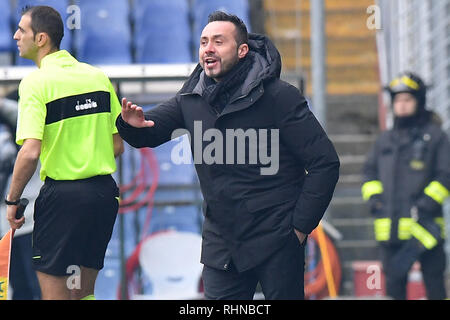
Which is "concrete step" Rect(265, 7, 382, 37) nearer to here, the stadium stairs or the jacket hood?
the stadium stairs

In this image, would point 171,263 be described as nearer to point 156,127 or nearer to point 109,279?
point 109,279

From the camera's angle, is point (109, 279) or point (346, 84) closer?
point (109, 279)

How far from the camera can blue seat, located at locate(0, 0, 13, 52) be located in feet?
40.8

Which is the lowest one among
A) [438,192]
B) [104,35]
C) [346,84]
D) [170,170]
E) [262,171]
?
[438,192]

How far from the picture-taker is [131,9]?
13.5 meters

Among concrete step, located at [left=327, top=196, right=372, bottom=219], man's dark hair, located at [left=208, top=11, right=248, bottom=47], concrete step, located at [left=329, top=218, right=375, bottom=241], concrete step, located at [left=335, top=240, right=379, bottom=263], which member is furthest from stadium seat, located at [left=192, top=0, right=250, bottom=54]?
man's dark hair, located at [left=208, top=11, right=248, bottom=47]

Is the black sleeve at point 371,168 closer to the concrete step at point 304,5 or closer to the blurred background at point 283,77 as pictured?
the blurred background at point 283,77

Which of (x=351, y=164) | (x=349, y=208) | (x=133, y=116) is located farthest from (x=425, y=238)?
(x=133, y=116)

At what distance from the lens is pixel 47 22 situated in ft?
17.9

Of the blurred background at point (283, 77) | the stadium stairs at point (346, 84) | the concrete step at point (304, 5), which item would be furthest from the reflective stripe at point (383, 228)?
the concrete step at point (304, 5)

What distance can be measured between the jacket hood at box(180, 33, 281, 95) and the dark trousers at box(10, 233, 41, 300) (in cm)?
306

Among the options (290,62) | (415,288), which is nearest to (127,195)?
(415,288)

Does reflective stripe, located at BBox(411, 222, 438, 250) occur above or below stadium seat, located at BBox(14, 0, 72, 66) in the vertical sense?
below

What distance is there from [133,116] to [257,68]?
0.60 m
